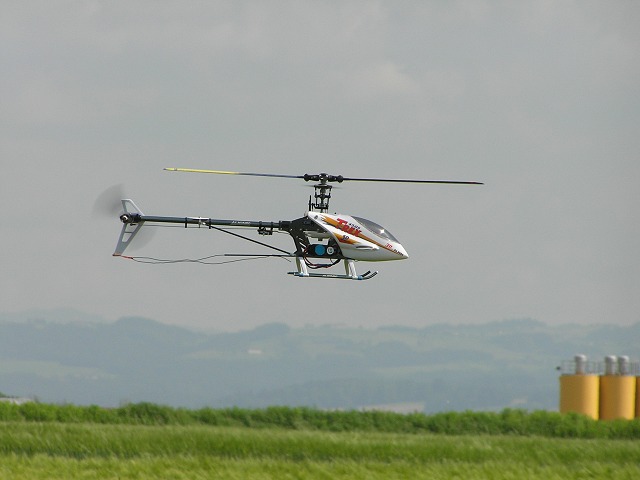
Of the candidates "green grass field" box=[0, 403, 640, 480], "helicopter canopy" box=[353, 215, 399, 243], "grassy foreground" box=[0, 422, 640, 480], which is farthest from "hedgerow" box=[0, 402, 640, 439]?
"helicopter canopy" box=[353, 215, 399, 243]

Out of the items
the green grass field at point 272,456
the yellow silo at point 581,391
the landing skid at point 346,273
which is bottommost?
the green grass field at point 272,456

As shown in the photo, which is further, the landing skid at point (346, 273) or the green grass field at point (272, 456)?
the landing skid at point (346, 273)

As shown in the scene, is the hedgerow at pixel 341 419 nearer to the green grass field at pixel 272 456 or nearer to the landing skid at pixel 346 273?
the green grass field at pixel 272 456

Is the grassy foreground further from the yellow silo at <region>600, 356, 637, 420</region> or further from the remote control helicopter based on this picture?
the yellow silo at <region>600, 356, 637, 420</region>

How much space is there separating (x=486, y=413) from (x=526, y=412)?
2508 mm

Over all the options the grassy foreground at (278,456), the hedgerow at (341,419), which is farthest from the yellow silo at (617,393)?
the grassy foreground at (278,456)

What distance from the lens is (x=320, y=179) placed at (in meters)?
34.1

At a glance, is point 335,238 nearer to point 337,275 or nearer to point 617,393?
point 337,275

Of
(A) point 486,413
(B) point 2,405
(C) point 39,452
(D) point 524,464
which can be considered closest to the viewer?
(D) point 524,464

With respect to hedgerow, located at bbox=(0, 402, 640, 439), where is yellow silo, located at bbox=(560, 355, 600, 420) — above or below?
above

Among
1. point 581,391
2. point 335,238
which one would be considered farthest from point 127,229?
point 581,391

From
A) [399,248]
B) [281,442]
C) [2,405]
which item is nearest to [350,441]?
[281,442]

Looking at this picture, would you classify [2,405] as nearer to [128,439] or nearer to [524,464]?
[128,439]

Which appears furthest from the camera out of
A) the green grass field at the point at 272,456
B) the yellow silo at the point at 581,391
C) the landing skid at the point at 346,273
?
the yellow silo at the point at 581,391
